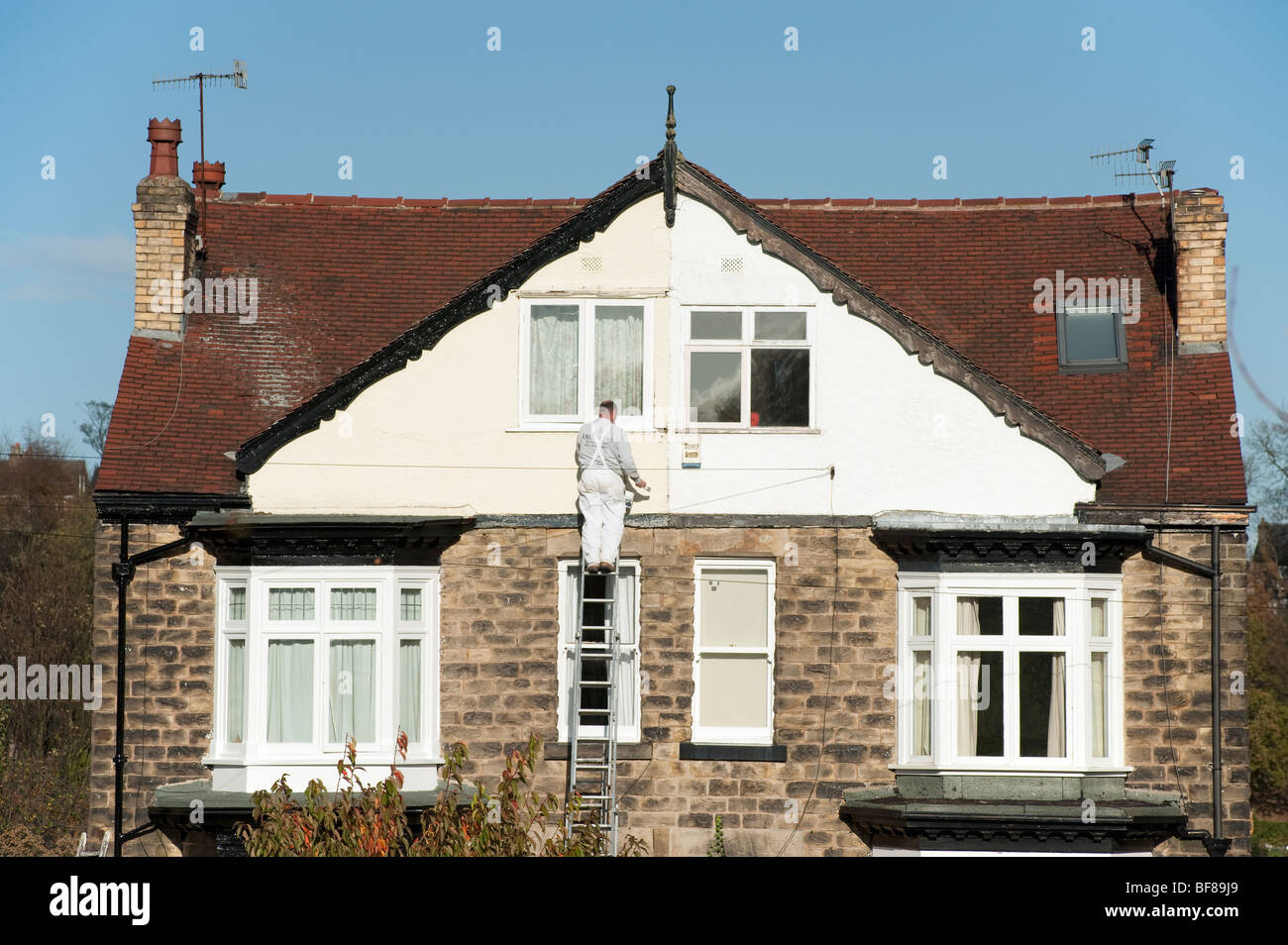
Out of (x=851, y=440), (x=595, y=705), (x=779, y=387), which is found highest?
(x=779, y=387)

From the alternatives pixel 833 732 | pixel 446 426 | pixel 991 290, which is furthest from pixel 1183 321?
pixel 446 426

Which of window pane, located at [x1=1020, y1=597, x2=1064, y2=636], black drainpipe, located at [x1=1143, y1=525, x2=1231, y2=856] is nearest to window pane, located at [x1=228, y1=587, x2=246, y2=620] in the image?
window pane, located at [x1=1020, y1=597, x2=1064, y2=636]

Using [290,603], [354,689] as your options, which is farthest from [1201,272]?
[290,603]

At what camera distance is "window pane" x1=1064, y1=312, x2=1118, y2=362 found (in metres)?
19.8

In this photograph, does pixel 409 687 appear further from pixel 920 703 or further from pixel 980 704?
pixel 980 704

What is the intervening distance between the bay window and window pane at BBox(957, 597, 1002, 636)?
5.88m

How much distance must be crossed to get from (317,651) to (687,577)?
4188mm

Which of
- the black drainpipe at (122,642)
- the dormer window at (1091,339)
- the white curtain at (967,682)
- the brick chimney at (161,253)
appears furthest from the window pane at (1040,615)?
the brick chimney at (161,253)

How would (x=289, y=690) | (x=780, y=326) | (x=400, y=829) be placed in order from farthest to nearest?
(x=780, y=326) → (x=289, y=690) → (x=400, y=829)

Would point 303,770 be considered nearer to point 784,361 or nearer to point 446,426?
point 446,426

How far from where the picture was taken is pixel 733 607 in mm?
17922

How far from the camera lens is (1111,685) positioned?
689 inches

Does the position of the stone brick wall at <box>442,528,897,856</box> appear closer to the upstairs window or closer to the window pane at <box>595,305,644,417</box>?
the upstairs window

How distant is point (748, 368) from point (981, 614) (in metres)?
3.77
